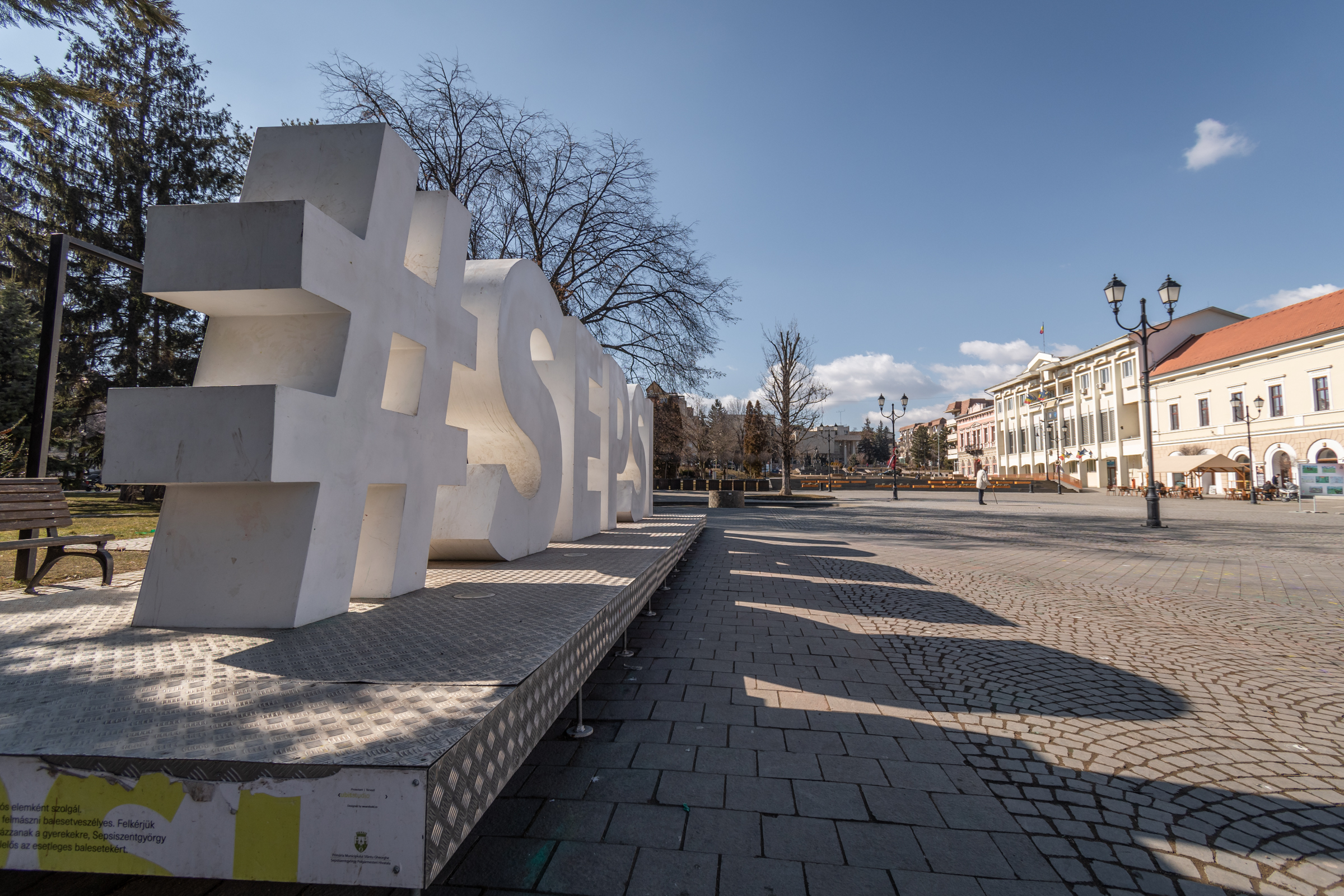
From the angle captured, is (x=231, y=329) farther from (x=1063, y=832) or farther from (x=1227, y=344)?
(x=1227, y=344)

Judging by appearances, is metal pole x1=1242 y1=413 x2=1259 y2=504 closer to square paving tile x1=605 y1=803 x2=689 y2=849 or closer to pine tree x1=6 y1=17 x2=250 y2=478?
square paving tile x1=605 y1=803 x2=689 y2=849

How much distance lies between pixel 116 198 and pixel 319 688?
25.7 meters

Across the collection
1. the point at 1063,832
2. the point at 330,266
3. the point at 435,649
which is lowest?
the point at 1063,832

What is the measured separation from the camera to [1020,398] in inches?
2516

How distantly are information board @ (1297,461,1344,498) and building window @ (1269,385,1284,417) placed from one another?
15.7 metres

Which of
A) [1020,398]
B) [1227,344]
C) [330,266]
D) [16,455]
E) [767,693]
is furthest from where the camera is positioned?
[1020,398]

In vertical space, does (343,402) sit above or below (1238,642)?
above

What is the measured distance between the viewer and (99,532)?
8.41m

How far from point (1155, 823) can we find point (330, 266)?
4.55 metres

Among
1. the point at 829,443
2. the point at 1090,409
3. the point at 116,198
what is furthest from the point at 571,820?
the point at 829,443

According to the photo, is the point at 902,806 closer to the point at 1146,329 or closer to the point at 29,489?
the point at 29,489

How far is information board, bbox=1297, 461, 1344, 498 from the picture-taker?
21.5 metres

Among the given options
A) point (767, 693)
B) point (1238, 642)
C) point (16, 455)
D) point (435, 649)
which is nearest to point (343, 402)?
point (435, 649)

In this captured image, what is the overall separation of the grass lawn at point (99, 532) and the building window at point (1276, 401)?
49393mm
